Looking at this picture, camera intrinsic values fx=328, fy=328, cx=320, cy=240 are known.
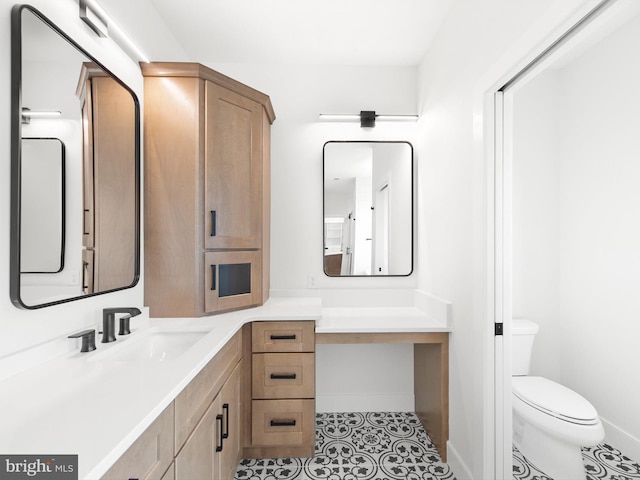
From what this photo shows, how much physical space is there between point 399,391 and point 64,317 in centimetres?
223

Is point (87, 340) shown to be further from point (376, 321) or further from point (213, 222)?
point (376, 321)

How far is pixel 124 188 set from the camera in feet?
5.39

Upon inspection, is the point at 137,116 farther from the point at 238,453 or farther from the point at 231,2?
the point at 238,453

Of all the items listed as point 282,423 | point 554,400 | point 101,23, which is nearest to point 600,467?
point 554,400

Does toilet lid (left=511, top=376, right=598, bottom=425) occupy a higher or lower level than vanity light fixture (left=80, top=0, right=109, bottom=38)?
lower

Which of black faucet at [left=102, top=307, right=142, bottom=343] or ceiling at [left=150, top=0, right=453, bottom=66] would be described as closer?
black faucet at [left=102, top=307, right=142, bottom=343]

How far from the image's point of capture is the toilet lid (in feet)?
5.21

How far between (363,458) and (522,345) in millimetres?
1190

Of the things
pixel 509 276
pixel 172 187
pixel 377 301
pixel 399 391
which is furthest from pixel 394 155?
pixel 399 391

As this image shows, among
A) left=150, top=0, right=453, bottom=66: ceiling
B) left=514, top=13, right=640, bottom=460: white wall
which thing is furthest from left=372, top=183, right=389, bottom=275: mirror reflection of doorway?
left=150, top=0, right=453, bottom=66: ceiling

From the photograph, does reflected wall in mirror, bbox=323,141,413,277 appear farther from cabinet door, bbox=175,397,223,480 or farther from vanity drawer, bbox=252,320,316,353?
cabinet door, bbox=175,397,223,480

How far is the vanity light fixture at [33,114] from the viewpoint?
1.07 meters

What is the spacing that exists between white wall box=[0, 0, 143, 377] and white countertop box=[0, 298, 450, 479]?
0.07 meters

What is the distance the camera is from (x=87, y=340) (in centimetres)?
127
